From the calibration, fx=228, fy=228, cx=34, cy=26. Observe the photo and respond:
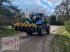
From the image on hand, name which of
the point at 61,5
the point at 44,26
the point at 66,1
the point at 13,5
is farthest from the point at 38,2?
the point at 61,5

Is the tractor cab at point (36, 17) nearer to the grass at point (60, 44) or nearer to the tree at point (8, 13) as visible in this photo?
the tree at point (8, 13)

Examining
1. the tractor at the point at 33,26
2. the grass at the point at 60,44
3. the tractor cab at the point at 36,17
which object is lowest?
the grass at the point at 60,44

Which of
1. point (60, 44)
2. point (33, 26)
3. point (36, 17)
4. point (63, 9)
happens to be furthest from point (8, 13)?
point (63, 9)

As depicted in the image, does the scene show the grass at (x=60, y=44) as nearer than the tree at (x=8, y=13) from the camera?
Yes

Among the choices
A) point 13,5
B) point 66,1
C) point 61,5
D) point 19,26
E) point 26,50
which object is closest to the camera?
point 26,50

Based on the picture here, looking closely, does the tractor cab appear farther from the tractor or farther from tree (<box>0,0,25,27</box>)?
tree (<box>0,0,25,27</box>)

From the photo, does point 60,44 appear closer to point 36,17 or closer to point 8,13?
point 36,17

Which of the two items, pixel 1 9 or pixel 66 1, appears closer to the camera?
pixel 1 9

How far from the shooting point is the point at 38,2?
2861cm

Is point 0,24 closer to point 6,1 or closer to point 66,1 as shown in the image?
point 6,1


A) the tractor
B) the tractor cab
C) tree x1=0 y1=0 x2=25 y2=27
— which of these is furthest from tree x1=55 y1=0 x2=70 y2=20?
the tractor

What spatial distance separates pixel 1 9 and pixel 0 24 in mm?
1535

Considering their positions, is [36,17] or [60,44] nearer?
[60,44]

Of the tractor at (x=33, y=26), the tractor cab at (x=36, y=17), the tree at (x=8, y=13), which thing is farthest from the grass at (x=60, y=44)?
the tree at (x=8, y=13)
